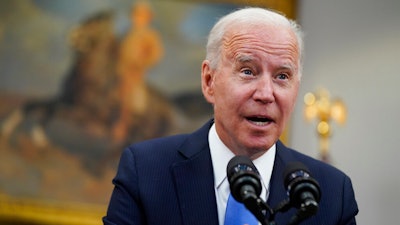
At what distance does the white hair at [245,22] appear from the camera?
3.09m

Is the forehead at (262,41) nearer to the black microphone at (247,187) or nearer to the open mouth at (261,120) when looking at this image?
the open mouth at (261,120)

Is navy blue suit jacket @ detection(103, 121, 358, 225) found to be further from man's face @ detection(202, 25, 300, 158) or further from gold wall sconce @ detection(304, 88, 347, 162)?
gold wall sconce @ detection(304, 88, 347, 162)

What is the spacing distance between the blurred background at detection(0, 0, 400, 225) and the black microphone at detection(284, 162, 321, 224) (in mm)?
6782

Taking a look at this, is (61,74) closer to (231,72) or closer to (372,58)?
(372,58)

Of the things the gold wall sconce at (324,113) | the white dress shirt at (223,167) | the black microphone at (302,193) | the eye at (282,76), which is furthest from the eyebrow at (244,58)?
the gold wall sconce at (324,113)

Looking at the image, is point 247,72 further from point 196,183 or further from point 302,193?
point 302,193

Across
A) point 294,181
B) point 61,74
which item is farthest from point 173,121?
point 294,181

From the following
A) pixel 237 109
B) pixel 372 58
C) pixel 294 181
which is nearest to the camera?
pixel 294 181

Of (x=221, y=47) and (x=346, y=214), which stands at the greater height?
(x=221, y=47)

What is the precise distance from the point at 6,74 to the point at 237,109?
23.1 ft

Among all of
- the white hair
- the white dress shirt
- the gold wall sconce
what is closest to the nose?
the white hair

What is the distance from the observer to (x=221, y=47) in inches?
126

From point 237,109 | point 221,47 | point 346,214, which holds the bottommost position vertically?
point 346,214

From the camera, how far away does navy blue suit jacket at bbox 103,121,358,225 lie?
308cm
